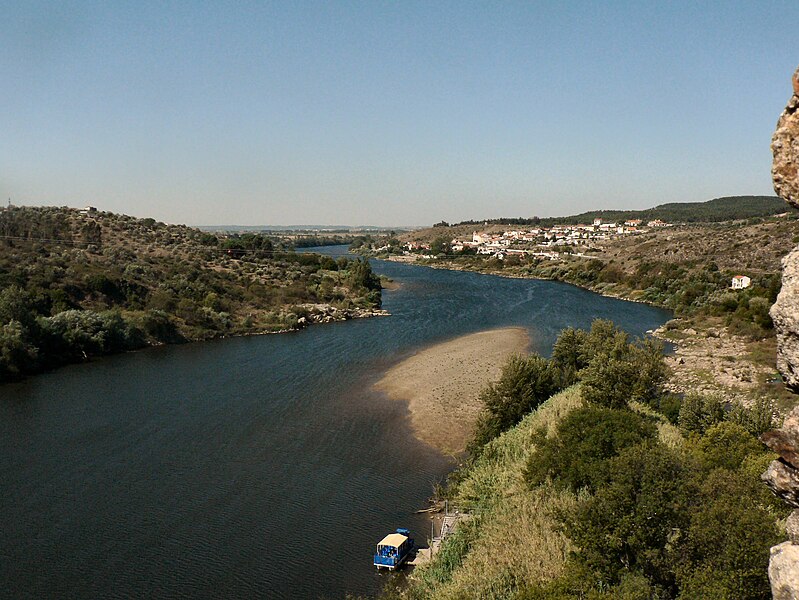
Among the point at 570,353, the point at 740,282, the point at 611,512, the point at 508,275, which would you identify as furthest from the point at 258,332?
the point at 508,275

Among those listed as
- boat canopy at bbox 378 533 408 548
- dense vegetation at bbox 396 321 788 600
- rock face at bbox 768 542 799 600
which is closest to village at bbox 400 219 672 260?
dense vegetation at bbox 396 321 788 600

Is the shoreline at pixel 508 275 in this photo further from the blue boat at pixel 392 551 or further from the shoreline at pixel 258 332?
the blue boat at pixel 392 551

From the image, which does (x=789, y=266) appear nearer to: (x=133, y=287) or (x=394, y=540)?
(x=394, y=540)

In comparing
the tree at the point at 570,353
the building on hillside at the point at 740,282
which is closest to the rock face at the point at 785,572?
the tree at the point at 570,353

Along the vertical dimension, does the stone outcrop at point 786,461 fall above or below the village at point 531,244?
above

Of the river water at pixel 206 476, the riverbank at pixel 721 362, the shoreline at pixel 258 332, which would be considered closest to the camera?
the river water at pixel 206 476

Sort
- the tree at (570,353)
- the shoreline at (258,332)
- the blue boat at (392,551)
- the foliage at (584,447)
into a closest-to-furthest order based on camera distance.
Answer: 1. the foliage at (584,447)
2. the blue boat at (392,551)
3. the tree at (570,353)
4. the shoreline at (258,332)
